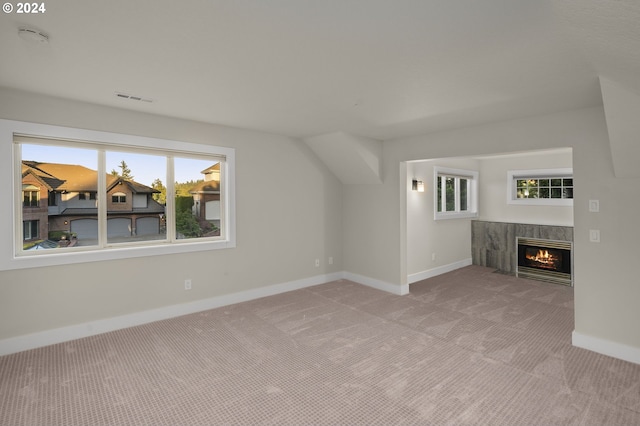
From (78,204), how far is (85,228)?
0.88 feet

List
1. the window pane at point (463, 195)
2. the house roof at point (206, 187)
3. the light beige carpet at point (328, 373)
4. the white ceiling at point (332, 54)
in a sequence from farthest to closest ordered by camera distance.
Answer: the window pane at point (463, 195) < the house roof at point (206, 187) < the light beige carpet at point (328, 373) < the white ceiling at point (332, 54)

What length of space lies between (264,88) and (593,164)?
10.6 ft

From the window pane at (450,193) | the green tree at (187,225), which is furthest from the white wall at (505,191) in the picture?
the green tree at (187,225)

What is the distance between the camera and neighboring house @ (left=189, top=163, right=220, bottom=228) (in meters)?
4.36

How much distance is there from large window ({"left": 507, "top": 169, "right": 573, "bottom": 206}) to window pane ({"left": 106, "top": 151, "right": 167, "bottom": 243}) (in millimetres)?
6328

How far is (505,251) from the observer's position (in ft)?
21.0

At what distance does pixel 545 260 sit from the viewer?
5895mm

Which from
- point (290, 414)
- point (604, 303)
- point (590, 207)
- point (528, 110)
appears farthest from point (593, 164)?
point (290, 414)

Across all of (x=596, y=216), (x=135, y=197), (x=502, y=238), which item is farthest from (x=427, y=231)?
(x=135, y=197)

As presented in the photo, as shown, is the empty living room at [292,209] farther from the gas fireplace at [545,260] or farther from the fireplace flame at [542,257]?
the fireplace flame at [542,257]

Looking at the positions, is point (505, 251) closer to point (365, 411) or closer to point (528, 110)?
point (528, 110)

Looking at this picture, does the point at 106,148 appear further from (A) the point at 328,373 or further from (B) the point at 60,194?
(A) the point at 328,373

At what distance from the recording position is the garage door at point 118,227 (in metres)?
3.71

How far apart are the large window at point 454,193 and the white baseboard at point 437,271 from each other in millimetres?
953
